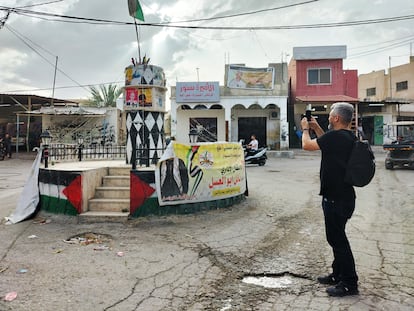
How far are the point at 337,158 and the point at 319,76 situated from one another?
85.0 feet

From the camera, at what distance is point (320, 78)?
2784cm

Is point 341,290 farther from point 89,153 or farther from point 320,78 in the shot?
point 320,78

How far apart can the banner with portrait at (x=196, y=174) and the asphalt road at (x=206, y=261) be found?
0.40 metres

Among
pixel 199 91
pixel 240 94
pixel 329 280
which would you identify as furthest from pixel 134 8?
pixel 240 94

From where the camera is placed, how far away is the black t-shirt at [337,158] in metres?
3.68

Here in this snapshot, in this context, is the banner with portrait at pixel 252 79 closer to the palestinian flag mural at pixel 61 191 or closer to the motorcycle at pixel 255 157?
the motorcycle at pixel 255 157

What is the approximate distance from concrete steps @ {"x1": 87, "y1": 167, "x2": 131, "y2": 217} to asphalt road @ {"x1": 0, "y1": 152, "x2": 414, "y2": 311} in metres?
0.29

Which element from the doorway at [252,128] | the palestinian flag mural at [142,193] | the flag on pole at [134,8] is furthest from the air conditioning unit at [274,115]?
the palestinian flag mural at [142,193]

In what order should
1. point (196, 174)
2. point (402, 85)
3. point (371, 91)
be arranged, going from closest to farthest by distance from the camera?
point (196, 174), point (402, 85), point (371, 91)

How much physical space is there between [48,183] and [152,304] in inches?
197

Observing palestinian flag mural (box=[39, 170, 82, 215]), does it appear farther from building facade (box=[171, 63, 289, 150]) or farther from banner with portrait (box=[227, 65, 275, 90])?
banner with portrait (box=[227, 65, 275, 90])

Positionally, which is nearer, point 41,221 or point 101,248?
point 101,248

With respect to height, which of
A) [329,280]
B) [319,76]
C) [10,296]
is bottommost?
[10,296]

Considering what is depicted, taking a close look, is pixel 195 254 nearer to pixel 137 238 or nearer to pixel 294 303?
pixel 137 238
